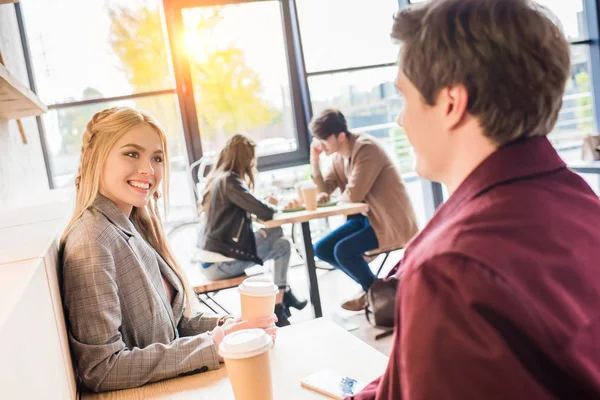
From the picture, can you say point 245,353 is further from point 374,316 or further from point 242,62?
point 242,62

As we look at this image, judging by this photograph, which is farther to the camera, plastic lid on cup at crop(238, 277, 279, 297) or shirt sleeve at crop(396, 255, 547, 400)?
plastic lid on cup at crop(238, 277, 279, 297)

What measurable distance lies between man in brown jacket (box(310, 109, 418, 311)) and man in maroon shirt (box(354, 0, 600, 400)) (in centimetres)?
315

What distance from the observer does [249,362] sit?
1.01 meters

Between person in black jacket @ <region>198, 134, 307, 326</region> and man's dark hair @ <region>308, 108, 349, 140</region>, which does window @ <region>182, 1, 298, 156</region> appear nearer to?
man's dark hair @ <region>308, 108, 349, 140</region>

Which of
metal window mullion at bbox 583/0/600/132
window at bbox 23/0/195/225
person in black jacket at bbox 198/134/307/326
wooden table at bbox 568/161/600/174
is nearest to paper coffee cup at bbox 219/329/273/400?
person in black jacket at bbox 198/134/307/326

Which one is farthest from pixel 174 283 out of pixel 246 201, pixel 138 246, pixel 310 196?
pixel 310 196

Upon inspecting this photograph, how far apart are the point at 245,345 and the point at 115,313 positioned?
19.0 inches

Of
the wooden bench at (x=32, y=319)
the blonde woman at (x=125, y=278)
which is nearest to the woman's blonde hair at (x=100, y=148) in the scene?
the blonde woman at (x=125, y=278)

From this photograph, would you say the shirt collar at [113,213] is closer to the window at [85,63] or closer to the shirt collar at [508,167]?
the shirt collar at [508,167]

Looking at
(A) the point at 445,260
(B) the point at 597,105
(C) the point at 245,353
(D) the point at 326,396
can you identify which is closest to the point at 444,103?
(A) the point at 445,260

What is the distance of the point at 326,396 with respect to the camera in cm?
117

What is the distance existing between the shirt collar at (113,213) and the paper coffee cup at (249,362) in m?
0.60

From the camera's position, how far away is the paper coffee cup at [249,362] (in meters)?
1.00

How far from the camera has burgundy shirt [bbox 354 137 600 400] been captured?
636 mm
